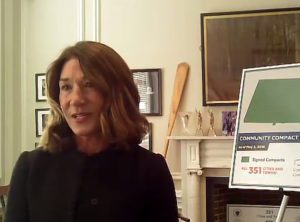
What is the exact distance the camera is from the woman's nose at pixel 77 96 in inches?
39.0

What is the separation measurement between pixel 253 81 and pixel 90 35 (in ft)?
7.73

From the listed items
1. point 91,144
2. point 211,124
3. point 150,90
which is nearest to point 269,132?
point 91,144

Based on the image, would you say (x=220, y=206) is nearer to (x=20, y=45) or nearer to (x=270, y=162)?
(x=270, y=162)

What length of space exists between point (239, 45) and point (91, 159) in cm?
320

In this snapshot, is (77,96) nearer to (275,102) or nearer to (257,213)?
(275,102)

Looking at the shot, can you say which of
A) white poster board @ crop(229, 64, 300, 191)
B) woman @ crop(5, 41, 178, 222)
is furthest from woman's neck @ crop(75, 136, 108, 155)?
white poster board @ crop(229, 64, 300, 191)

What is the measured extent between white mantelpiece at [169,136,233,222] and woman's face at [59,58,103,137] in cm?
310

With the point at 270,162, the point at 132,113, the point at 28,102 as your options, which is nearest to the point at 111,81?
the point at 132,113

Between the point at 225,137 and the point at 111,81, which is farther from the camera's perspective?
the point at 225,137

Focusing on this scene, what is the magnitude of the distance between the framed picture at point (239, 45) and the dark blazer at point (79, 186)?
306 centimetres

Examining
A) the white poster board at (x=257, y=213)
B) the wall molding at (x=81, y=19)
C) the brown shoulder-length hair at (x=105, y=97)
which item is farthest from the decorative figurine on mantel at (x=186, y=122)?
A: the brown shoulder-length hair at (x=105, y=97)

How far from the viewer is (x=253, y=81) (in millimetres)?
2488

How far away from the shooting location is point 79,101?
39.0 inches

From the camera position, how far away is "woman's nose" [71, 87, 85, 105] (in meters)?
0.99
